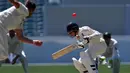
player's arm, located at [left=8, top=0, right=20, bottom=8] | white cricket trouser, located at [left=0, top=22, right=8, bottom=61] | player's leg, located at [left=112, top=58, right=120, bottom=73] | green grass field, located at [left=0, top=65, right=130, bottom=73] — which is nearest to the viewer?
player's arm, located at [left=8, top=0, right=20, bottom=8]

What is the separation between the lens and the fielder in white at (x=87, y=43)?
1062 cm

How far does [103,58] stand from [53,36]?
A: 29.8ft

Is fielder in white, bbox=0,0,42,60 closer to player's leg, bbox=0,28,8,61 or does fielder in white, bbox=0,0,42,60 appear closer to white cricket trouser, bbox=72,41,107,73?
player's leg, bbox=0,28,8,61

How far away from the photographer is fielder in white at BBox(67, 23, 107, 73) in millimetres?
10617

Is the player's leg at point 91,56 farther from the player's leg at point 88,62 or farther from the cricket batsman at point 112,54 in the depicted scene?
the cricket batsman at point 112,54

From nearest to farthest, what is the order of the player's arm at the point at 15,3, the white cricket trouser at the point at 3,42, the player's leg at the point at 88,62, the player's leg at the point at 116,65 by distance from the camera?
the player's arm at the point at 15,3 < the white cricket trouser at the point at 3,42 < the player's leg at the point at 88,62 < the player's leg at the point at 116,65

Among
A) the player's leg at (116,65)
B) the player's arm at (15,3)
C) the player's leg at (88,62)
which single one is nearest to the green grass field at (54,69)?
the player's leg at (116,65)

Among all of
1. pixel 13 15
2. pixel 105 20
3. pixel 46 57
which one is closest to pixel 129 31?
pixel 105 20

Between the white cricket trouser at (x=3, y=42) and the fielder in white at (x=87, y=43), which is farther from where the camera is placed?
the fielder in white at (x=87, y=43)

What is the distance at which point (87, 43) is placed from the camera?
1087cm

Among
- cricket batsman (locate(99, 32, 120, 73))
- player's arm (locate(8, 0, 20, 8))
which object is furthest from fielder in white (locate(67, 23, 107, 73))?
player's arm (locate(8, 0, 20, 8))

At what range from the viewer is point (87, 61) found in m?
10.6

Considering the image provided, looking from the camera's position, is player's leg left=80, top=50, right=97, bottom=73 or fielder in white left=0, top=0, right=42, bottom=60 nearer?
fielder in white left=0, top=0, right=42, bottom=60

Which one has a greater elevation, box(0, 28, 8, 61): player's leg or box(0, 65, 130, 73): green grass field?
box(0, 28, 8, 61): player's leg
